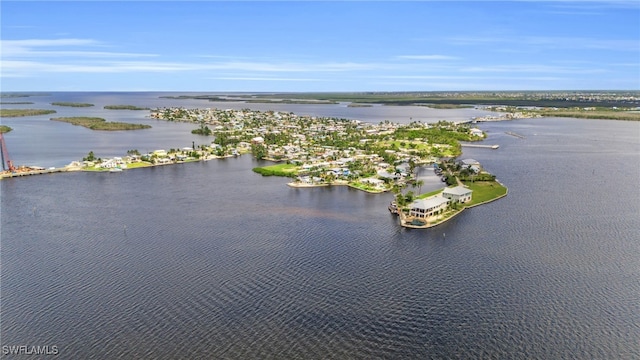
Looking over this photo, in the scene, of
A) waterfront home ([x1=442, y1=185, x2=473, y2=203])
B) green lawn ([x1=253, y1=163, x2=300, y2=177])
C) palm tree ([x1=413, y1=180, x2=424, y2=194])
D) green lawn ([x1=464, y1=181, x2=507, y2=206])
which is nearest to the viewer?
waterfront home ([x1=442, y1=185, x2=473, y2=203])

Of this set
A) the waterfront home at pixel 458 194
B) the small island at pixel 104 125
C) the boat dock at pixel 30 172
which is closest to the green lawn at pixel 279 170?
the waterfront home at pixel 458 194

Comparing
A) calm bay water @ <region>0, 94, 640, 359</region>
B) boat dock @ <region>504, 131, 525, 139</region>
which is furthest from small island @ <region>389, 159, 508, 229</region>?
boat dock @ <region>504, 131, 525, 139</region>

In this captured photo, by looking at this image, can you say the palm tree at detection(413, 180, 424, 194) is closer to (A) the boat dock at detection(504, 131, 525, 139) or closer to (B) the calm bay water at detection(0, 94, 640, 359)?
(B) the calm bay water at detection(0, 94, 640, 359)

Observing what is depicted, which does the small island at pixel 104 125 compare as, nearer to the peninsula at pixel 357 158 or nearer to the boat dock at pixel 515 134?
the peninsula at pixel 357 158

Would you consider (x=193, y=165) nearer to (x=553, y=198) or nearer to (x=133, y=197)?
(x=133, y=197)

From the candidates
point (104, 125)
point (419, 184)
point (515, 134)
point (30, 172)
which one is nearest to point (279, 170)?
point (419, 184)

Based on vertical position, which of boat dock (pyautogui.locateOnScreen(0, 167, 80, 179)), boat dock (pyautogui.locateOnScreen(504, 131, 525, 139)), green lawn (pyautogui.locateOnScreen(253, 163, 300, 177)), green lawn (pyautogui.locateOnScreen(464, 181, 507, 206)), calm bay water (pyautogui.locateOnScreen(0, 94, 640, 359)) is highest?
boat dock (pyautogui.locateOnScreen(504, 131, 525, 139))
